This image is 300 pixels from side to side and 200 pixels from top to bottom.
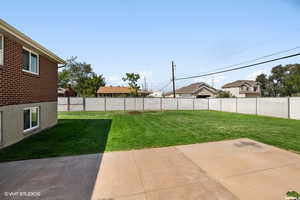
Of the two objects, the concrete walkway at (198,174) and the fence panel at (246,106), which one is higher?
the fence panel at (246,106)

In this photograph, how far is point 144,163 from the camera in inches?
155

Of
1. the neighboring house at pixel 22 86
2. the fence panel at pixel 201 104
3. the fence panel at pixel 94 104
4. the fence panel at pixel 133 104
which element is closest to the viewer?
the neighboring house at pixel 22 86

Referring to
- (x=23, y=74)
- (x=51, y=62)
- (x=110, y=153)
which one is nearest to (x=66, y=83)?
(x=51, y=62)

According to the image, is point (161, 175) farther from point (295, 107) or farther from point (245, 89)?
point (245, 89)

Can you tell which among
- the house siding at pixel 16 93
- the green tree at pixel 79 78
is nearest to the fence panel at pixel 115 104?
the house siding at pixel 16 93

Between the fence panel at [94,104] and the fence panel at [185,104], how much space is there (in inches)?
399

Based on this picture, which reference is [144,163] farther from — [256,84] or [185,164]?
[256,84]

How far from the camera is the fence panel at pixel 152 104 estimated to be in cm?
2016

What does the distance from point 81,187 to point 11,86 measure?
488 centimetres

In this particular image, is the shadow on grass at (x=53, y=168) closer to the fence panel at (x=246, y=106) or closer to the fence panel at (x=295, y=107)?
the fence panel at (x=295, y=107)

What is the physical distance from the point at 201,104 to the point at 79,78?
30335 mm

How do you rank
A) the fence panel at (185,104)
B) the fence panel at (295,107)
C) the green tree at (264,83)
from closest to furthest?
the fence panel at (295,107) → the fence panel at (185,104) → the green tree at (264,83)

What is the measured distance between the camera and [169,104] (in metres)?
21.0

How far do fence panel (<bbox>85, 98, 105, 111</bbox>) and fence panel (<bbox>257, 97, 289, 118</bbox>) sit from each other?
54.6 feet
